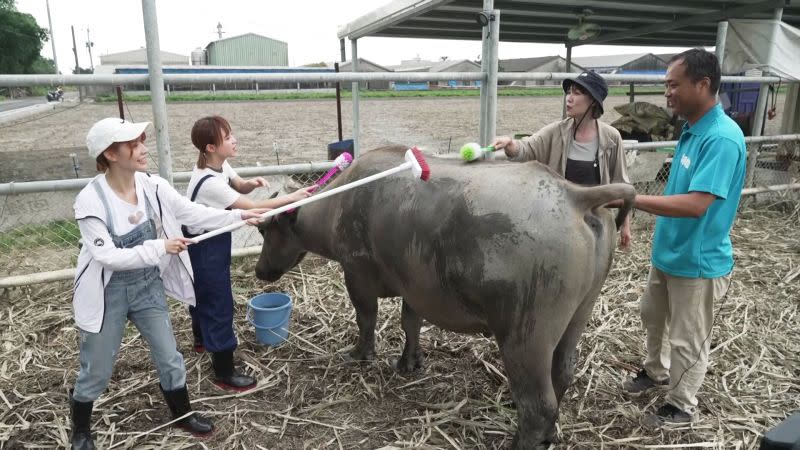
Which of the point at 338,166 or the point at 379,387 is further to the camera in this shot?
the point at 338,166

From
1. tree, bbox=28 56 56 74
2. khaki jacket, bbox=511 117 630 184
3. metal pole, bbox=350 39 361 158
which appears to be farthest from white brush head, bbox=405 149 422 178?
tree, bbox=28 56 56 74

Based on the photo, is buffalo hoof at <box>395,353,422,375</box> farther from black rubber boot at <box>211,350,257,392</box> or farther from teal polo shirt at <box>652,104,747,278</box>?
teal polo shirt at <box>652,104,747,278</box>

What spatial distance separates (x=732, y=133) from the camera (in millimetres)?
2875

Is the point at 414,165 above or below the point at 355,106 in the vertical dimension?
below

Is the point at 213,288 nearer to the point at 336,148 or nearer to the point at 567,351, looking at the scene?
the point at 567,351

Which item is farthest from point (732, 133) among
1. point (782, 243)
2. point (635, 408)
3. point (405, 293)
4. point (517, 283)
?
point (782, 243)

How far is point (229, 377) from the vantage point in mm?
3635

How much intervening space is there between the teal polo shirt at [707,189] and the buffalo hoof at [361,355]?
6.84 feet

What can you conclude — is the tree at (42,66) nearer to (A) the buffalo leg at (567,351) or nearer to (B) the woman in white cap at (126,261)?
(B) the woman in white cap at (126,261)

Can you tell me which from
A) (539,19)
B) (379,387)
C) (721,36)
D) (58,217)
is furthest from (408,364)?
(539,19)

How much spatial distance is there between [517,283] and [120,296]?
81.8 inches

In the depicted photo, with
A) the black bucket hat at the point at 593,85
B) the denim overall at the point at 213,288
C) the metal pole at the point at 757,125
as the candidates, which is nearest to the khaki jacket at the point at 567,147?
the black bucket hat at the point at 593,85

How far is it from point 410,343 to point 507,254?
1508 millimetres

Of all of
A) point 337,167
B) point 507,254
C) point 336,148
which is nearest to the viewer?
point 507,254
